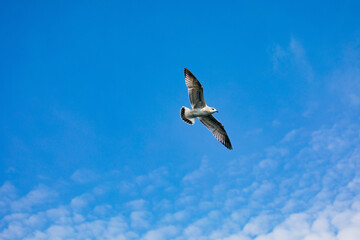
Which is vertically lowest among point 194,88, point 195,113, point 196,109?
point 195,113

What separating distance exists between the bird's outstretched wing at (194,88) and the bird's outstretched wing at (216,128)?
1329 mm

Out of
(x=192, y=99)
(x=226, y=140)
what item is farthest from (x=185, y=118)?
(x=226, y=140)

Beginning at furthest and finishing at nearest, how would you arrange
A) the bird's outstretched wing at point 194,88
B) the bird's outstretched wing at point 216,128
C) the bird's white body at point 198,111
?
the bird's outstretched wing at point 216,128 → the bird's white body at point 198,111 → the bird's outstretched wing at point 194,88

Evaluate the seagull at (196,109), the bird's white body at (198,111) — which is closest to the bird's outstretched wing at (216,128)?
the seagull at (196,109)

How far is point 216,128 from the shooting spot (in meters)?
21.3

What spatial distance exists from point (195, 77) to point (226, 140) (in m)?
4.44

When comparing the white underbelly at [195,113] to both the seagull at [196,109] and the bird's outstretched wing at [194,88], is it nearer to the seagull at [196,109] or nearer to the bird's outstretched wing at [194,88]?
the seagull at [196,109]

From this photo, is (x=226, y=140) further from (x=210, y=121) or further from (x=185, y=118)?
(x=185, y=118)

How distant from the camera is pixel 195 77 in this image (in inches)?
764

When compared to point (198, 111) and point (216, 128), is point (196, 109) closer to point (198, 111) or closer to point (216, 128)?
point (198, 111)

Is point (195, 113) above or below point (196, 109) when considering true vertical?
below

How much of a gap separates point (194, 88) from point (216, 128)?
10.1 feet

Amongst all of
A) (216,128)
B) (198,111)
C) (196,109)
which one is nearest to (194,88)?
(196,109)

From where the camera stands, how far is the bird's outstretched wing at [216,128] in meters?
20.8
